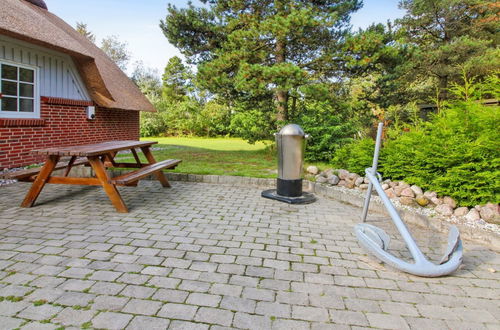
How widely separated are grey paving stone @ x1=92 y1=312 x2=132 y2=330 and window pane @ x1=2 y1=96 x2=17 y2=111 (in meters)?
6.65

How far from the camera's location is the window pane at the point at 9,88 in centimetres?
650

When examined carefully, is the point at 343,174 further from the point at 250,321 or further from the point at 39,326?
the point at 39,326

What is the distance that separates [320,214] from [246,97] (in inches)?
282

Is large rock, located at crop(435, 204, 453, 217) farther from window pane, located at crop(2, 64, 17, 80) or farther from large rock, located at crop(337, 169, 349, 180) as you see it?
window pane, located at crop(2, 64, 17, 80)

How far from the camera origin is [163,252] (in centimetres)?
285

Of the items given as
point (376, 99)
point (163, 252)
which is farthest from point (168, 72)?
point (163, 252)

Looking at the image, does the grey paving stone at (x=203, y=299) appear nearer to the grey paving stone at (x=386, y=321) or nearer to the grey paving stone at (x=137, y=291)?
the grey paving stone at (x=137, y=291)

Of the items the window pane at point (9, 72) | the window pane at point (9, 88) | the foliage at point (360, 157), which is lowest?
the foliage at point (360, 157)

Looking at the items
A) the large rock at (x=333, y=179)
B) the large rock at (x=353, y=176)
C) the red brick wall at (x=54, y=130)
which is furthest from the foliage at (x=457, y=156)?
the red brick wall at (x=54, y=130)

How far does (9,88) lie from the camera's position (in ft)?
21.8

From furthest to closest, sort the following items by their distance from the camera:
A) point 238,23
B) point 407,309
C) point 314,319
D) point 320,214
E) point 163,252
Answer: point 238,23, point 320,214, point 163,252, point 407,309, point 314,319

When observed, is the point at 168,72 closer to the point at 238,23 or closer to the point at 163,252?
the point at 238,23

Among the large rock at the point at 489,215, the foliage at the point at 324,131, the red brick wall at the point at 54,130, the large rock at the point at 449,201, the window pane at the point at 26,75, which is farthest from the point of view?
the foliage at the point at 324,131

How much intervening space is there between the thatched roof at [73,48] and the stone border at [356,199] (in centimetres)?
273
